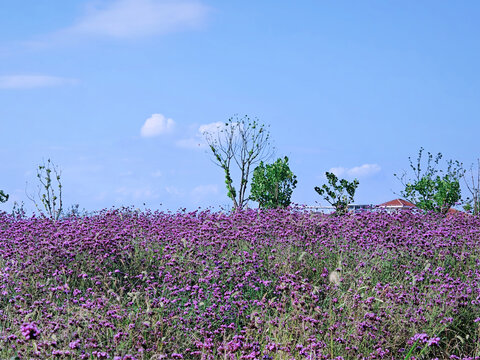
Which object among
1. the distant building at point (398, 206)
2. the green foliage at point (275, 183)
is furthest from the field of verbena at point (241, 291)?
the green foliage at point (275, 183)

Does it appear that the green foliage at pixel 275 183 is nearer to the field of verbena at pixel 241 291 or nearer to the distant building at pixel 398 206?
the distant building at pixel 398 206

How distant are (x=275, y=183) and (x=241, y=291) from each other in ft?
44.5

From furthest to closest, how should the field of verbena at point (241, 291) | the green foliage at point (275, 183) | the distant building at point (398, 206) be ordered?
the green foliage at point (275, 183) < the distant building at point (398, 206) < the field of verbena at point (241, 291)

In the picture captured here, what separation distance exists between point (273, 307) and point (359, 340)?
1.32m

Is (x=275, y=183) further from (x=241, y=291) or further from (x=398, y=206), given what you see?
(x=241, y=291)

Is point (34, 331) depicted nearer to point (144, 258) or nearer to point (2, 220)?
point (144, 258)

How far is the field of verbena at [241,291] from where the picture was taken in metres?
4.84

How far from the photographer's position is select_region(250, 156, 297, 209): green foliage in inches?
774

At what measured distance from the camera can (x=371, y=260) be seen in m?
7.21

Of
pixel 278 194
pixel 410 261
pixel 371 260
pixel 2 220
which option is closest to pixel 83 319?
pixel 371 260

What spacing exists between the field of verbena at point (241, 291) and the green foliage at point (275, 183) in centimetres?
1015

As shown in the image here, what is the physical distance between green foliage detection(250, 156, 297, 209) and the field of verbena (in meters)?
10.1

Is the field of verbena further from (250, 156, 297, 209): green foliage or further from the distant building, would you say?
(250, 156, 297, 209): green foliage

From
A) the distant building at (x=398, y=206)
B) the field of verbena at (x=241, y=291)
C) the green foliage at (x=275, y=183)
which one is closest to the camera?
the field of verbena at (x=241, y=291)
